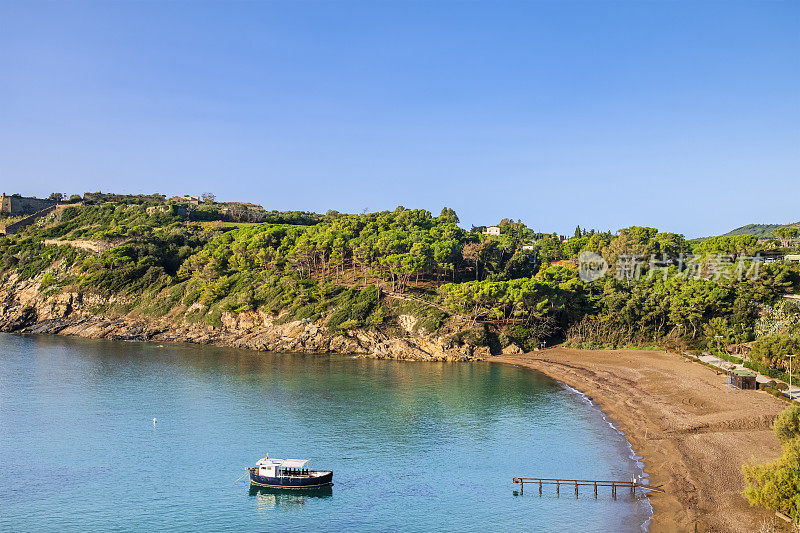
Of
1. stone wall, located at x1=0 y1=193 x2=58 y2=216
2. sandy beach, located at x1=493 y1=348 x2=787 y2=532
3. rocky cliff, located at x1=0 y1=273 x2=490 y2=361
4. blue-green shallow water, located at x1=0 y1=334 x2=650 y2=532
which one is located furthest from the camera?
stone wall, located at x1=0 y1=193 x2=58 y2=216

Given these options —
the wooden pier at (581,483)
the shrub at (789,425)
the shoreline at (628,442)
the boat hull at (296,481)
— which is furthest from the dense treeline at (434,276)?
the boat hull at (296,481)

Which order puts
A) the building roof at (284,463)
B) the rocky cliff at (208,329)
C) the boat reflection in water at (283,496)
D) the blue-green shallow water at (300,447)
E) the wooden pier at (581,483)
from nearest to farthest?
the blue-green shallow water at (300,447) < the boat reflection in water at (283,496) < the wooden pier at (581,483) < the building roof at (284,463) < the rocky cliff at (208,329)

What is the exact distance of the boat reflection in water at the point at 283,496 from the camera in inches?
1180

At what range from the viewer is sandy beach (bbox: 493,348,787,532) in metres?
27.7

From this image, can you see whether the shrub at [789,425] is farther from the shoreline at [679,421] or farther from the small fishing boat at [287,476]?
the small fishing boat at [287,476]

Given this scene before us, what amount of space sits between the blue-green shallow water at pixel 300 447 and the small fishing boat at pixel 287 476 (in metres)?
0.65

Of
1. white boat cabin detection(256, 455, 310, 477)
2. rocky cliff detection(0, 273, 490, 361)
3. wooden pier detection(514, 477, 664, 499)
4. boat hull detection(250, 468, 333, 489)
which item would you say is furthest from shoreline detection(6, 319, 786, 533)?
white boat cabin detection(256, 455, 310, 477)

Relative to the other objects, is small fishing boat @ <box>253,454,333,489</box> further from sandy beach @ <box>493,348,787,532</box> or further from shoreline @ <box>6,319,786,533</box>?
sandy beach @ <box>493,348,787,532</box>

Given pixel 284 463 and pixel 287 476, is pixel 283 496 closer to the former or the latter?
pixel 287 476

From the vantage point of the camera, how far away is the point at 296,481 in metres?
31.3

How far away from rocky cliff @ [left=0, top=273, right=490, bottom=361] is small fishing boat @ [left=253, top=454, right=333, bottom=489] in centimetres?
3764

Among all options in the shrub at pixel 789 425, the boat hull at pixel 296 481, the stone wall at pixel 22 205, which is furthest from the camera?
the stone wall at pixel 22 205

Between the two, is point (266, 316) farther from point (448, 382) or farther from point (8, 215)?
point (8, 215)

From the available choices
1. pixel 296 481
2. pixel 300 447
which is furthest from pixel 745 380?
pixel 296 481
